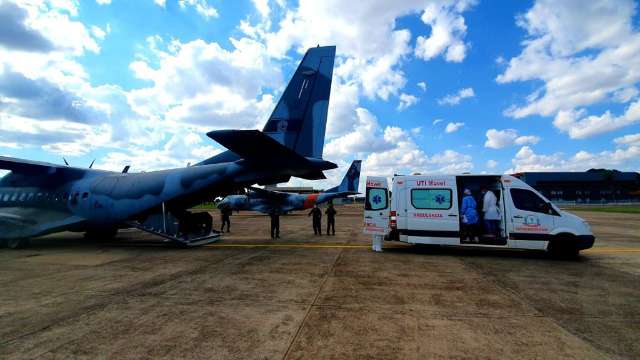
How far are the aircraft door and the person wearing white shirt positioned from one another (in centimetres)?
325

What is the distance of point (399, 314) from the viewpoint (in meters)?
5.16

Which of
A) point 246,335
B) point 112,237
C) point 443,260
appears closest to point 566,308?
point 443,260

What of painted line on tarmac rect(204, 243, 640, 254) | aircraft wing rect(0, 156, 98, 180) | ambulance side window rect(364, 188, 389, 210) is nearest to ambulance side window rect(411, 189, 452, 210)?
ambulance side window rect(364, 188, 389, 210)

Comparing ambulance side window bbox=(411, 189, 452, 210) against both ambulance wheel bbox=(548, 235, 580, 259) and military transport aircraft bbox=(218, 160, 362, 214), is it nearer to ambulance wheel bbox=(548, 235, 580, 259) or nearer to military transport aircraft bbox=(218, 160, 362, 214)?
ambulance wheel bbox=(548, 235, 580, 259)

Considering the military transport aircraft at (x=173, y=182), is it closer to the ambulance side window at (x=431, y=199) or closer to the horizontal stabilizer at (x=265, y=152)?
the horizontal stabilizer at (x=265, y=152)

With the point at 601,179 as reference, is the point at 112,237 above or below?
below

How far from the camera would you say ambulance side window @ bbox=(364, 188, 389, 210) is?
464 inches

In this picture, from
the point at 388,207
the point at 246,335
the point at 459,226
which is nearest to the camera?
the point at 246,335

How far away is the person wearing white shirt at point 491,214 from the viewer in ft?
34.6

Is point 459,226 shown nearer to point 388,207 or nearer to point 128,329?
point 388,207

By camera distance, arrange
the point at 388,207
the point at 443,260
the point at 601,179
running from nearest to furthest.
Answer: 1. the point at 443,260
2. the point at 388,207
3. the point at 601,179

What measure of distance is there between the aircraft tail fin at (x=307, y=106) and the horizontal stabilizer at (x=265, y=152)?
807 millimetres

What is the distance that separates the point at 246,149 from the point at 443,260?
283 inches

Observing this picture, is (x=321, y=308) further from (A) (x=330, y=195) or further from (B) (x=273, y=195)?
(B) (x=273, y=195)
